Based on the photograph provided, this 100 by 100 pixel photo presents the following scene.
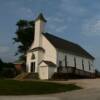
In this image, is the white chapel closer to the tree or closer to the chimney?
the chimney

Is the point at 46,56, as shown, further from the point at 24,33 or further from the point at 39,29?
the point at 24,33

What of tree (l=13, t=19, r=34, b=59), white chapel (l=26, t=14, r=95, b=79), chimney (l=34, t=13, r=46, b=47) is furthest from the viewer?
tree (l=13, t=19, r=34, b=59)

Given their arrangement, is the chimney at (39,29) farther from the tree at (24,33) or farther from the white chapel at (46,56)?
the tree at (24,33)

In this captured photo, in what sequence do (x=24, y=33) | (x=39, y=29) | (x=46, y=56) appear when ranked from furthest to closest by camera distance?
(x=24, y=33) → (x=39, y=29) → (x=46, y=56)

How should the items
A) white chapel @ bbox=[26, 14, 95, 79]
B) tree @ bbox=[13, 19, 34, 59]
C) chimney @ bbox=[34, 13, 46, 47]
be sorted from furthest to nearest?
tree @ bbox=[13, 19, 34, 59] < chimney @ bbox=[34, 13, 46, 47] < white chapel @ bbox=[26, 14, 95, 79]

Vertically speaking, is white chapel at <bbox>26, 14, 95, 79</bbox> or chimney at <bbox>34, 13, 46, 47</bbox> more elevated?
chimney at <bbox>34, 13, 46, 47</bbox>

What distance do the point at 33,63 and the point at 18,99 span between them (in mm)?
33243

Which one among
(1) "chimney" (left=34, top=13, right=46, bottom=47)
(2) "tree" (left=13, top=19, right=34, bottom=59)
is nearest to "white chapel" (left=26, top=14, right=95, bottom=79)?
(1) "chimney" (left=34, top=13, right=46, bottom=47)

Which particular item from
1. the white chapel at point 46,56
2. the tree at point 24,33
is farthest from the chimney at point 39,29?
the tree at point 24,33

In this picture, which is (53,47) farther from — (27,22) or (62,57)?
(27,22)

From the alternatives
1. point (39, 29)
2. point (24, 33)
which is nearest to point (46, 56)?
point (39, 29)

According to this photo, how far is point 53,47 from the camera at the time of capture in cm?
5088

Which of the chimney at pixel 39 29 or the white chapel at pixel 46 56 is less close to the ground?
the chimney at pixel 39 29

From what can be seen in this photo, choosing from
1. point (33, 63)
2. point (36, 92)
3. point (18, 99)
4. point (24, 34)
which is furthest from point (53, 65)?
point (18, 99)
